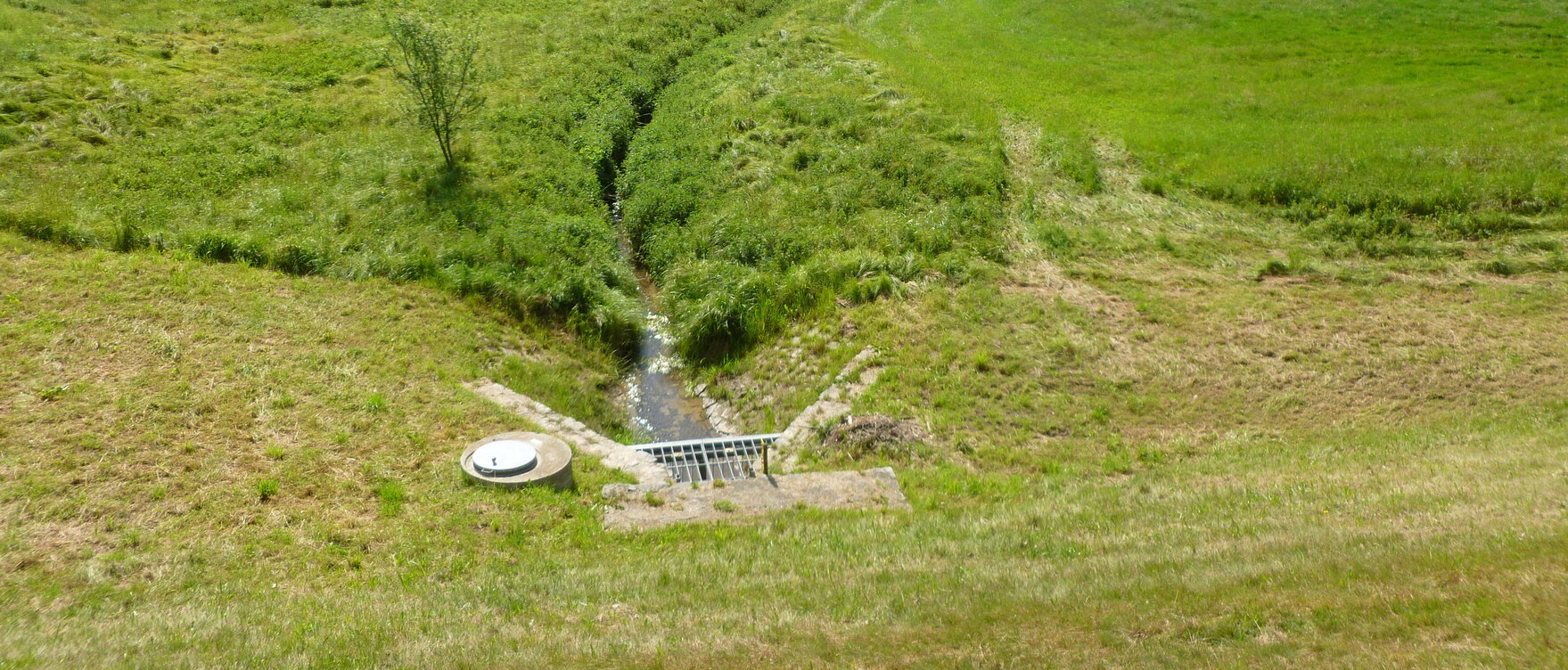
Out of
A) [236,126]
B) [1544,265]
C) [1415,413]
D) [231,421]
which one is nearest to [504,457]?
[231,421]

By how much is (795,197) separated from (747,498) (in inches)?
454

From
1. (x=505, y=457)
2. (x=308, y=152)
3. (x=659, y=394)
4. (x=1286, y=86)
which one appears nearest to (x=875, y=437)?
(x=505, y=457)

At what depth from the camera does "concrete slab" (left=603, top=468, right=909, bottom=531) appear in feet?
34.2

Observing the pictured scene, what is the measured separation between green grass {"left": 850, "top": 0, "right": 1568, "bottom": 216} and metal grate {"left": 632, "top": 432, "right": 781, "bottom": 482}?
14114mm

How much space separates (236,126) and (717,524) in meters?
19.5

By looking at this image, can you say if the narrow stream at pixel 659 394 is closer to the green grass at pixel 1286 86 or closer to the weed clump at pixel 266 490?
the weed clump at pixel 266 490

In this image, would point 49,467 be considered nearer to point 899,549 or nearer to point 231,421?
point 231,421

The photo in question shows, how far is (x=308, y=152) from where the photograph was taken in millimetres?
21250

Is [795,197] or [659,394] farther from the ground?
[795,197]

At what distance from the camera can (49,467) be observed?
9.71 metres

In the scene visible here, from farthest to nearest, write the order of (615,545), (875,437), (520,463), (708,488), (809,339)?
1. (809,339)
2. (875,437)
3. (708,488)
4. (520,463)
5. (615,545)

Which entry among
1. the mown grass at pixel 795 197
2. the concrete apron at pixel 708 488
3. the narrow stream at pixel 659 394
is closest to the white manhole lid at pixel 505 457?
the concrete apron at pixel 708 488

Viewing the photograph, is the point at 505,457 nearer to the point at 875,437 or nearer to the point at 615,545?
the point at 615,545

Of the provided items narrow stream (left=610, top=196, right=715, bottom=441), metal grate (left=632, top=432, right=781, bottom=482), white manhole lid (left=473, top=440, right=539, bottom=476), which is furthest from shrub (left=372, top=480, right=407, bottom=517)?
narrow stream (left=610, top=196, right=715, bottom=441)
